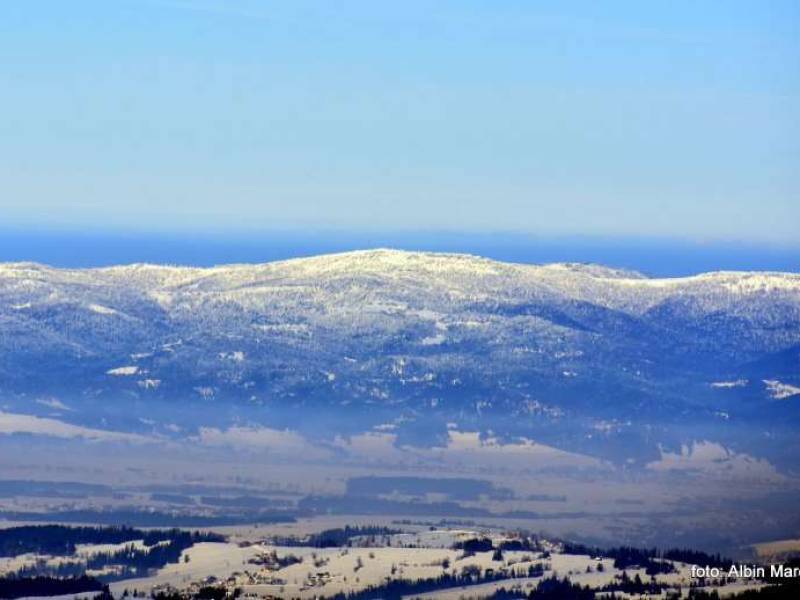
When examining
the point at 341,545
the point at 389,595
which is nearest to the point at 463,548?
the point at 341,545

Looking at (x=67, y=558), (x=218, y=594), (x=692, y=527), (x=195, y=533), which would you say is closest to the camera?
(x=218, y=594)

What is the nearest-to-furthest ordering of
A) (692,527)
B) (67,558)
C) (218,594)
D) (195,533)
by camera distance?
(218,594), (67,558), (195,533), (692,527)

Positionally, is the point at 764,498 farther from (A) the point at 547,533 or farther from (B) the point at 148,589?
(B) the point at 148,589

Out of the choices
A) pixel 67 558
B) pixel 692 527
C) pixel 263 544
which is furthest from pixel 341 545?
pixel 692 527

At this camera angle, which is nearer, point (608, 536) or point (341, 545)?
point (341, 545)

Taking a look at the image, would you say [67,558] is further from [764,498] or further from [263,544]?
[764,498]

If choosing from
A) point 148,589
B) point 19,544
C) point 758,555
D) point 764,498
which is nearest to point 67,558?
point 19,544

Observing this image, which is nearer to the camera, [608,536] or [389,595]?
[389,595]

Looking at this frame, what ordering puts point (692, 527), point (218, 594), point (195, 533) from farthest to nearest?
1. point (692, 527)
2. point (195, 533)
3. point (218, 594)
